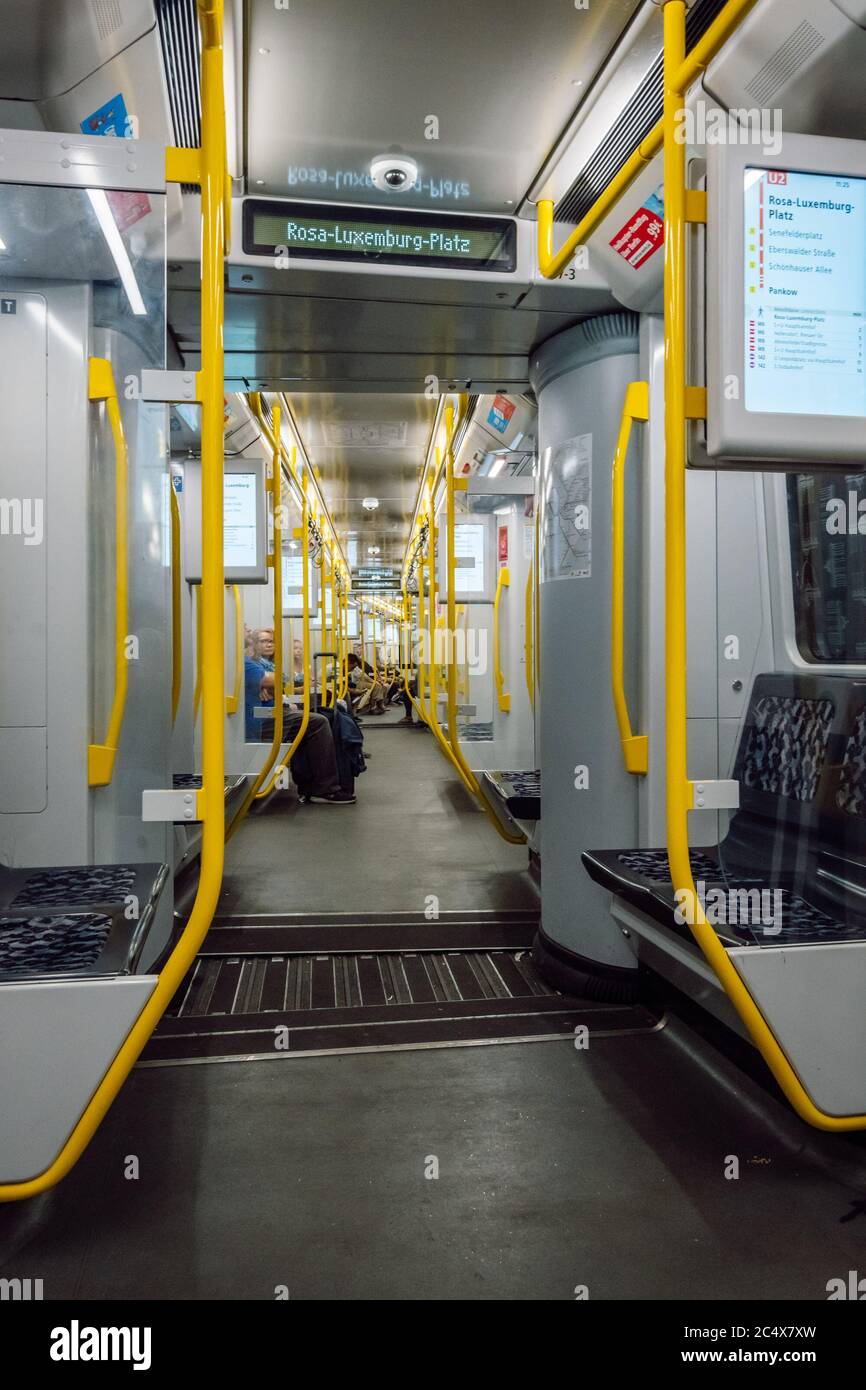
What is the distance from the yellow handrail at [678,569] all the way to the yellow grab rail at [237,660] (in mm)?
4590

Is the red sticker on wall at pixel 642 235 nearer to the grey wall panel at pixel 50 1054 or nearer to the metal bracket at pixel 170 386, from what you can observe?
the metal bracket at pixel 170 386

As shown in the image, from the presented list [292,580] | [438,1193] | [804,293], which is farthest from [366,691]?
[804,293]

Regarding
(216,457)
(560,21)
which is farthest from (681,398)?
(560,21)

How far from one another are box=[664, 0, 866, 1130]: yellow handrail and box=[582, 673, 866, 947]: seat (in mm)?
127

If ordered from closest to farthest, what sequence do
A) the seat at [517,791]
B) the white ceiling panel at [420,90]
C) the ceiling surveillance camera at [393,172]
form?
the white ceiling panel at [420,90]
the ceiling surveillance camera at [393,172]
the seat at [517,791]

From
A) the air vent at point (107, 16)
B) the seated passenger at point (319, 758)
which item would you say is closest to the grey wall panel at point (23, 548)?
the air vent at point (107, 16)

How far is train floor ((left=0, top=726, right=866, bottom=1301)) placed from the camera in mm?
1870

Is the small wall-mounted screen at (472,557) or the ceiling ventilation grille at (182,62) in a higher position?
the ceiling ventilation grille at (182,62)

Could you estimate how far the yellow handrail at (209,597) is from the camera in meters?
1.68

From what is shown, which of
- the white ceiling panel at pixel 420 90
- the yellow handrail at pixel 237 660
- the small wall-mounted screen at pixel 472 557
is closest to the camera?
the white ceiling panel at pixel 420 90

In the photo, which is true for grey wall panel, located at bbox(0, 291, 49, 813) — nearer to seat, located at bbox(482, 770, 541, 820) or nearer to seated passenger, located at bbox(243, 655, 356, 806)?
seat, located at bbox(482, 770, 541, 820)
